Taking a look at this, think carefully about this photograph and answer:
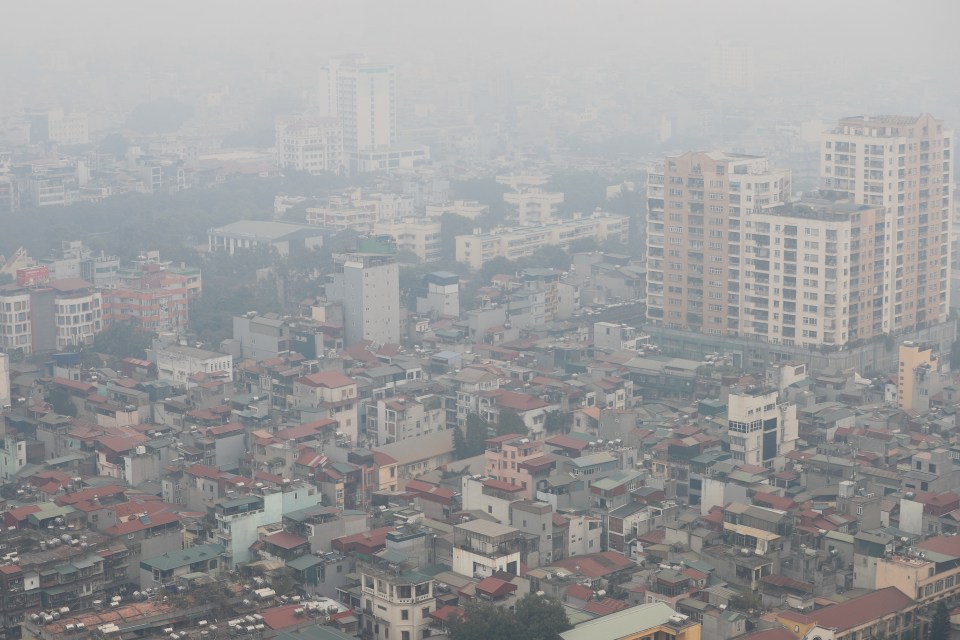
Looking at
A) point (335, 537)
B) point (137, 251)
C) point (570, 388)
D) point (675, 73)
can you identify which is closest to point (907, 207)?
point (570, 388)

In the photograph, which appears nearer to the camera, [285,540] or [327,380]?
[285,540]

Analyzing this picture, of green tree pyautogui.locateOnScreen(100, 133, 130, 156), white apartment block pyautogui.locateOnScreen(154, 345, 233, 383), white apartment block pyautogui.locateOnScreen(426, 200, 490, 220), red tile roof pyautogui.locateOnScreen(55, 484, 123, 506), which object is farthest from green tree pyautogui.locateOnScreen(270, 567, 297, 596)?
green tree pyautogui.locateOnScreen(100, 133, 130, 156)

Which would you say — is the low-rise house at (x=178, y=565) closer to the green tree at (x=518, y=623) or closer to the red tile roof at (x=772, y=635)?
the green tree at (x=518, y=623)

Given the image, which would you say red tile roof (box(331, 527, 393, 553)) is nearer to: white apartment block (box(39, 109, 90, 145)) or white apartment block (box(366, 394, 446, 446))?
white apartment block (box(366, 394, 446, 446))

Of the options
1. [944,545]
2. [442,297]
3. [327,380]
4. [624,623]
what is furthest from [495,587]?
[442,297]

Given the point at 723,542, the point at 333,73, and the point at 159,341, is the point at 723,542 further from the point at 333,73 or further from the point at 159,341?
the point at 333,73

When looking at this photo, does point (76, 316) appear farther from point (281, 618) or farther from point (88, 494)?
point (281, 618)

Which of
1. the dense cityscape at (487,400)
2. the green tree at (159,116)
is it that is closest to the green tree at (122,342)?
the dense cityscape at (487,400)
